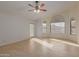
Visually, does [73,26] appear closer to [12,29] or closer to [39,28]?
[39,28]

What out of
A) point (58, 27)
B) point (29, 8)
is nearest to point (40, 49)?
point (58, 27)

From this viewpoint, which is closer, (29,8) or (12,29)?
(29,8)

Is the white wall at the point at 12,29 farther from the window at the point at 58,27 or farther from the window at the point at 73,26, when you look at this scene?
the window at the point at 73,26

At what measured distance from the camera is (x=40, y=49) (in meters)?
2.55

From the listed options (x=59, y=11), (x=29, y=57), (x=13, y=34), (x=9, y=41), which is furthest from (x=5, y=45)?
(x=59, y=11)

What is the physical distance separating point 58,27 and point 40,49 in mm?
563

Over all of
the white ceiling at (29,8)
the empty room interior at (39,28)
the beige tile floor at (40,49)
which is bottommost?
the beige tile floor at (40,49)

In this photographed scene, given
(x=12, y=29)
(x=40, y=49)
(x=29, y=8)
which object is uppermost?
(x=29, y=8)

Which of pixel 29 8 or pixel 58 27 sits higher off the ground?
pixel 29 8

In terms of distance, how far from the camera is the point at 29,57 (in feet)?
8.38

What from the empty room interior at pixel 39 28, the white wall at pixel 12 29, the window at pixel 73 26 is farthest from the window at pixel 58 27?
the white wall at pixel 12 29

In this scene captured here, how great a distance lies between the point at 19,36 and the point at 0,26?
0.42 m

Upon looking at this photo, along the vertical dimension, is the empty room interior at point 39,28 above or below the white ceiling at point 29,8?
below

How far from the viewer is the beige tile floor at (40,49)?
252 cm
